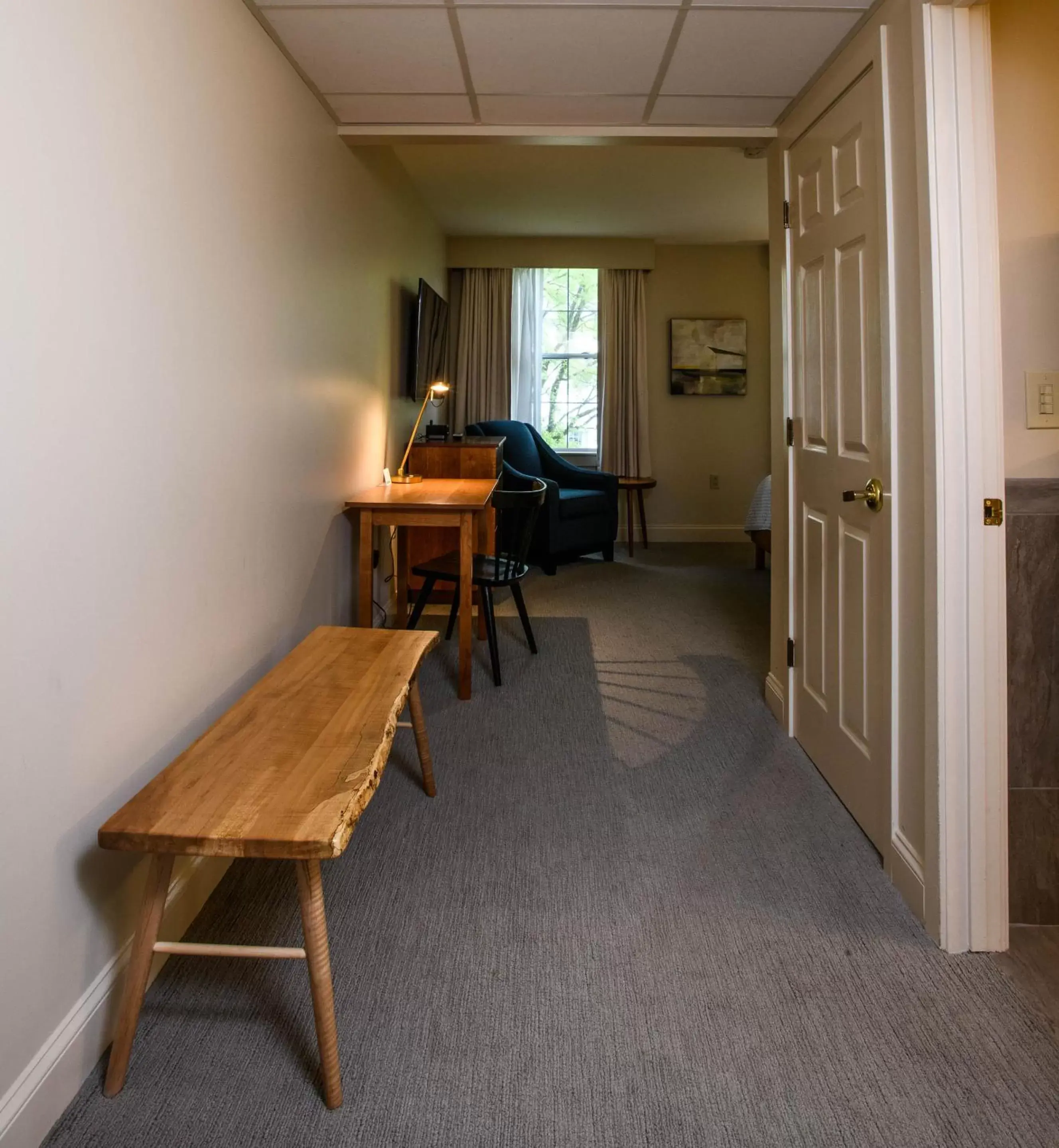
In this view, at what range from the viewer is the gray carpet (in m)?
1.28

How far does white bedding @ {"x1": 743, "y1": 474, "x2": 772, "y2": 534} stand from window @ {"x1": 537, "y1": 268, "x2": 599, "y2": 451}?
209 cm

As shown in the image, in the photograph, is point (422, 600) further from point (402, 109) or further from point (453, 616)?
point (402, 109)

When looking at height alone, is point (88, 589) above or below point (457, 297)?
below

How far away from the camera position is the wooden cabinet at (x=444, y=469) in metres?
4.55

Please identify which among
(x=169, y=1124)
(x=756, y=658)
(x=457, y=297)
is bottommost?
(x=169, y=1124)

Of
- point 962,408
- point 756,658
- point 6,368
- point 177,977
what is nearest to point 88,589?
point 6,368

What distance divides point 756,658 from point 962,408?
7.18 feet

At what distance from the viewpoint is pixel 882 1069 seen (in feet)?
4.52

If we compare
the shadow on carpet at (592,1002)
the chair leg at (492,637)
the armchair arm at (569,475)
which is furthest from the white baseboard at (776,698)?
the armchair arm at (569,475)

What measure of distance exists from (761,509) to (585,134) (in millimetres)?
2664

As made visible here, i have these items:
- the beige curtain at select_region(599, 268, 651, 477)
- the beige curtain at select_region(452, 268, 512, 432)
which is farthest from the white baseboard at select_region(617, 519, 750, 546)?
the beige curtain at select_region(452, 268, 512, 432)

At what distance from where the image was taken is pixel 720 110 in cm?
272

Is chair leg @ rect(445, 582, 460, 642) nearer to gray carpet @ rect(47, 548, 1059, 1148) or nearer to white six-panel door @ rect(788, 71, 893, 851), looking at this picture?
gray carpet @ rect(47, 548, 1059, 1148)

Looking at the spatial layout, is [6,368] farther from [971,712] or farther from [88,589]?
[971,712]
